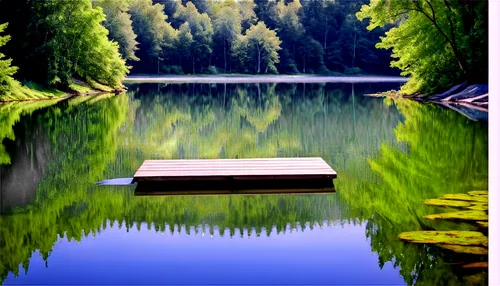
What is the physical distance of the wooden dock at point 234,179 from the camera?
44.6 feet

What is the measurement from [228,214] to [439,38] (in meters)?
35.8

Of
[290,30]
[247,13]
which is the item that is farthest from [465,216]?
[247,13]

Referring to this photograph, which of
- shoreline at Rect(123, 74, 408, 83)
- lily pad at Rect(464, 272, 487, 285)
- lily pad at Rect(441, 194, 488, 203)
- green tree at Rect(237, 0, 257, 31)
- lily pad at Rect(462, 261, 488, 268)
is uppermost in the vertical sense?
green tree at Rect(237, 0, 257, 31)

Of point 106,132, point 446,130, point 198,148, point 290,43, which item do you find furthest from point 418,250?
point 290,43

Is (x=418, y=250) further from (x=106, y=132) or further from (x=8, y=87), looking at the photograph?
(x=8, y=87)

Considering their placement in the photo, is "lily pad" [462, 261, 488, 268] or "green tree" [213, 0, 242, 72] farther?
"green tree" [213, 0, 242, 72]

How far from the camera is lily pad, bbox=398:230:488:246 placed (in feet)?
31.0

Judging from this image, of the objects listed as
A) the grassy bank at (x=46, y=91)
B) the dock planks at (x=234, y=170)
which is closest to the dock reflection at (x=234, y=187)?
the dock planks at (x=234, y=170)

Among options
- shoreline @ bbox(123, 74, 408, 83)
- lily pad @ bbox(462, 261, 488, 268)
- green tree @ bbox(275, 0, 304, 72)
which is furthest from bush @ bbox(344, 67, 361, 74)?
lily pad @ bbox(462, 261, 488, 268)

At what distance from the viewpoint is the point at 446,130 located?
78.7ft

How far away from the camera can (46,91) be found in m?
49.4

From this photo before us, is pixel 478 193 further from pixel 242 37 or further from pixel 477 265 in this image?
pixel 242 37

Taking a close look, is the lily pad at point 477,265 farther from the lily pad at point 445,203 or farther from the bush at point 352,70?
the bush at point 352,70

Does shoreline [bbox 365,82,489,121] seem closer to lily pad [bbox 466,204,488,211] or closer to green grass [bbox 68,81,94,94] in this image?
lily pad [bbox 466,204,488,211]
